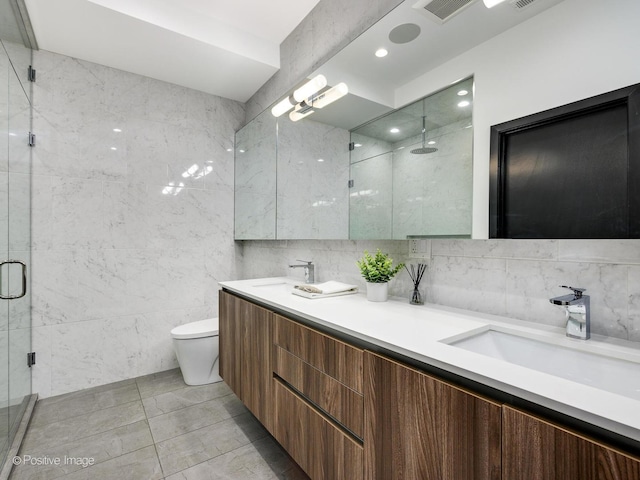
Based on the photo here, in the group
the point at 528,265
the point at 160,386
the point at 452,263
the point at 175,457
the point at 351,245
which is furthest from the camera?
the point at 160,386

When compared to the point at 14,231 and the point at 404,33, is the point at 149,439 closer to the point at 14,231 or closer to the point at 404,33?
the point at 14,231

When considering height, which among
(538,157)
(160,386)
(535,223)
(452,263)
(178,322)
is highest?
(538,157)

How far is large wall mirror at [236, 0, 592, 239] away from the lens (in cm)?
111

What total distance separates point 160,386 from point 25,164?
1.88 metres

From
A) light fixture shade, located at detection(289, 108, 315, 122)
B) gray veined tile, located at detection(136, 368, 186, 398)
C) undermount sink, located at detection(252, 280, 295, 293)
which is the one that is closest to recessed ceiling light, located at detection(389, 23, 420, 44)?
light fixture shade, located at detection(289, 108, 315, 122)

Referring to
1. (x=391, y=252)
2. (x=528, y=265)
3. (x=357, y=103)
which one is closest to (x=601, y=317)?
(x=528, y=265)

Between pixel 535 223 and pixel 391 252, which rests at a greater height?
pixel 535 223

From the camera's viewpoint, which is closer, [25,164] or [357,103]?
[357,103]

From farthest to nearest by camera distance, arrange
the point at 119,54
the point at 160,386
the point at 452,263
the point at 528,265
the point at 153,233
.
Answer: the point at 153,233, the point at 160,386, the point at 119,54, the point at 452,263, the point at 528,265

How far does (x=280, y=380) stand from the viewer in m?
1.52

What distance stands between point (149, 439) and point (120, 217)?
1.67 meters

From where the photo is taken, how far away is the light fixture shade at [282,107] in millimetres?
2158

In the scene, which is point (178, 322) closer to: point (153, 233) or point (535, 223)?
point (153, 233)

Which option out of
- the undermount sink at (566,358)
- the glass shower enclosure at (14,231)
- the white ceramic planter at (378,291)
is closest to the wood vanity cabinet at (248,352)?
the white ceramic planter at (378,291)
